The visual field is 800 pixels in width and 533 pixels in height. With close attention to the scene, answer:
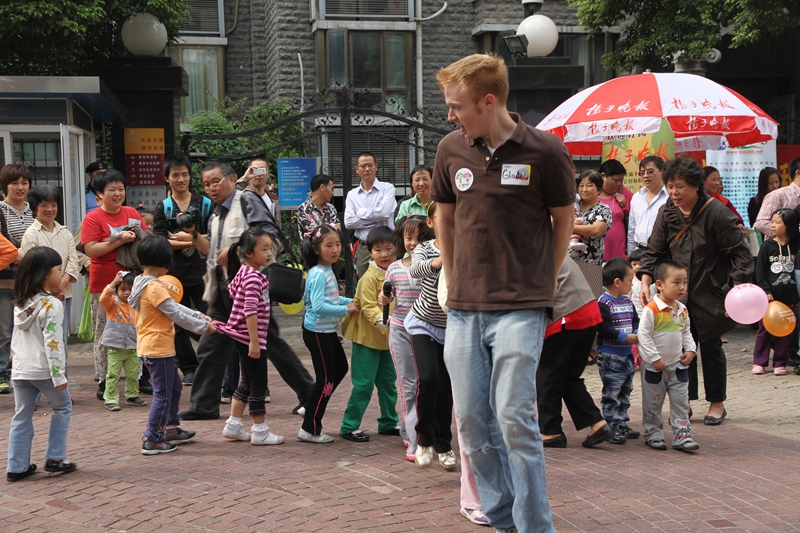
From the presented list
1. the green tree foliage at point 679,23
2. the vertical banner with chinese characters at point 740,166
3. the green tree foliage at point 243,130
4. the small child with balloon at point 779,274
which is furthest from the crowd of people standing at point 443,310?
the green tree foliage at point 679,23

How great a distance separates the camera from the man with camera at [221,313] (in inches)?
247

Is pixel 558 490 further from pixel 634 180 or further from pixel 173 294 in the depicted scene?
pixel 634 180

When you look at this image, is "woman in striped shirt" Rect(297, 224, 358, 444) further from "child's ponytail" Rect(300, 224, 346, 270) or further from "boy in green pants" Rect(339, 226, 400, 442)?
"boy in green pants" Rect(339, 226, 400, 442)

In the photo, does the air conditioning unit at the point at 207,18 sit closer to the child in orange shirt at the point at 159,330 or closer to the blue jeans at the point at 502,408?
the child in orange shirt at the point at 159,330

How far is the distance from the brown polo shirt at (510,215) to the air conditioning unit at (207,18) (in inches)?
673

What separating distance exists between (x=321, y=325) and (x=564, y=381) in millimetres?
1604

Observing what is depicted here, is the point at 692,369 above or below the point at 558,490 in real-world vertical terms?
above

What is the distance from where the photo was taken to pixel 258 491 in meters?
4.79

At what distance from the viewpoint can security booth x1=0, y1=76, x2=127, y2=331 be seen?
9.45 metres

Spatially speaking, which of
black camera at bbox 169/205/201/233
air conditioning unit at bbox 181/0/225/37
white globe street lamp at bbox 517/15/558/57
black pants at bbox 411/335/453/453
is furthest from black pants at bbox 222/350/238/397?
air conditioning unit at bbox 181/0/225/37

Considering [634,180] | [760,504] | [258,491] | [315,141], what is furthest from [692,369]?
[315,141]

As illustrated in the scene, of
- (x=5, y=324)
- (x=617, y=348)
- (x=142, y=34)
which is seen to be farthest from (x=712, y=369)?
(x=142, y=34)

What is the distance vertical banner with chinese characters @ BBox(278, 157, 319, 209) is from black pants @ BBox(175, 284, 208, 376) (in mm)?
3085

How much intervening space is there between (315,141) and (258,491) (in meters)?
13.5
